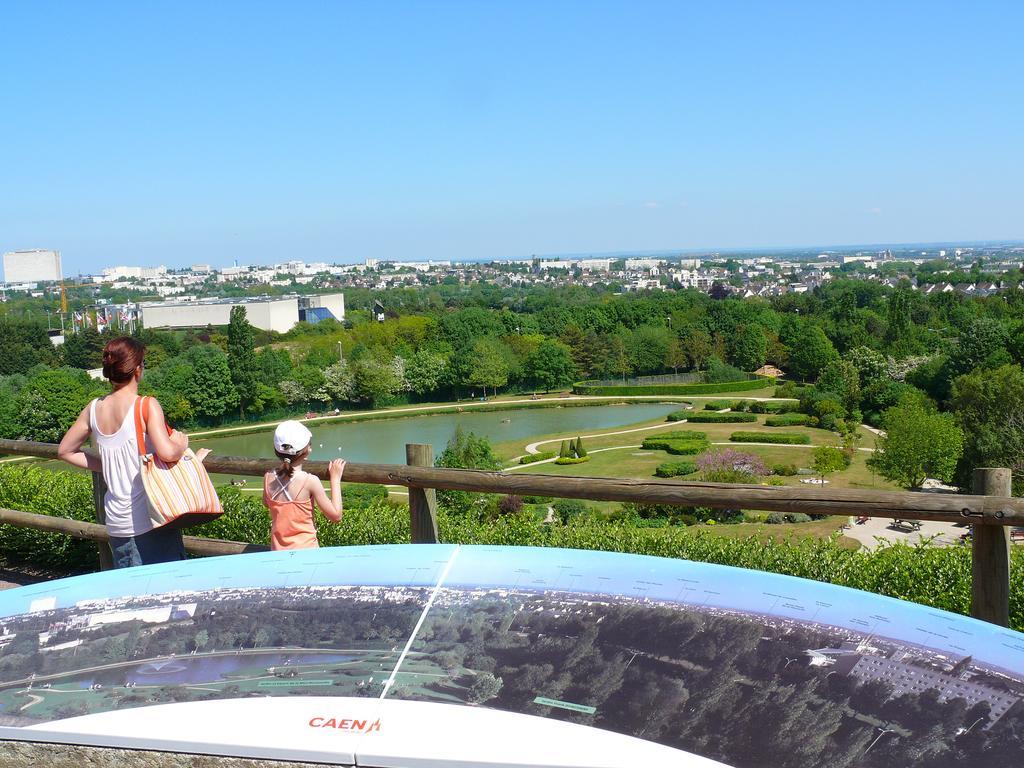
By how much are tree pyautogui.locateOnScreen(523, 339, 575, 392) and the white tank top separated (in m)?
60.2

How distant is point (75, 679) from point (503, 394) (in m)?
61.3

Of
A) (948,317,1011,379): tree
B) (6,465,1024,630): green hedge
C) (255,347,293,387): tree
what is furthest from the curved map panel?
(255,347,293,387): tree

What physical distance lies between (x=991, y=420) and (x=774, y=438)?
853 cm

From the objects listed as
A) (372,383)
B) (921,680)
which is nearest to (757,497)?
(921,680)

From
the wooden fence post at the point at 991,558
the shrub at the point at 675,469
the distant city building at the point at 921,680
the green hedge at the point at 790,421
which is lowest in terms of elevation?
the green hedge at the point at 790,421

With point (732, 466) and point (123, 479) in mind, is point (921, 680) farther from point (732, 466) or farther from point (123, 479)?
point (732, 466)

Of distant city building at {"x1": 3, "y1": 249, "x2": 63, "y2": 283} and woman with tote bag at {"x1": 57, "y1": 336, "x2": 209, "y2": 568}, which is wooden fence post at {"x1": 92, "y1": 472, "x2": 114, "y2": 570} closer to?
woman with tote bag at {"x1": 57, "y1": 336, "x2": 209, "y2": 568}

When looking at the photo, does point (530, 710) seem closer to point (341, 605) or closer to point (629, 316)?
point (341, 605)

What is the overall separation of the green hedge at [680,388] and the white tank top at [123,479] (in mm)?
55163

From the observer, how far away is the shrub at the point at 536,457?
119 ft

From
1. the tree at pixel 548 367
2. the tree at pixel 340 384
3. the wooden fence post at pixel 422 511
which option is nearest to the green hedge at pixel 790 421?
the tree at pixel 548 367

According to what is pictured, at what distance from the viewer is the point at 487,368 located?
6059 cm

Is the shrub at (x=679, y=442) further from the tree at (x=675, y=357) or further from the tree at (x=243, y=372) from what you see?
the tree at (x=675, y=357)

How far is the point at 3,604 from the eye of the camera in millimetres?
2496
